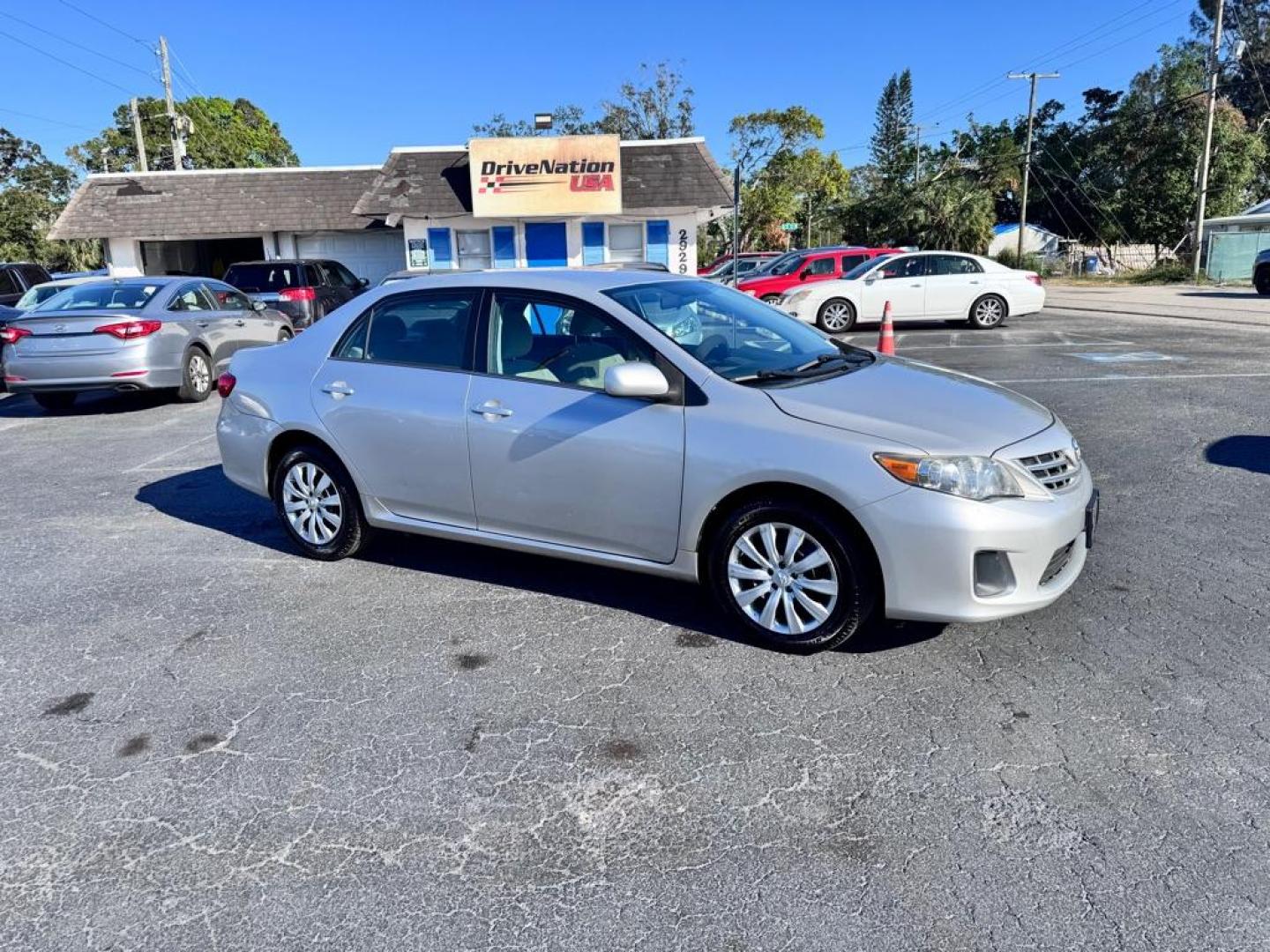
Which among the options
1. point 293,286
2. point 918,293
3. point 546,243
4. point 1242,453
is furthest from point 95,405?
point 546,243

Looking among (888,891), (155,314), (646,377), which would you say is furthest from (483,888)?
(155,314)

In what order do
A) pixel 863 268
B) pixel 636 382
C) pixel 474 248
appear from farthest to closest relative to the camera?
pixel 474 248 < pixel 863 268 < pixel 636 382

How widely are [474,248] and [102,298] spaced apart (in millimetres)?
14373

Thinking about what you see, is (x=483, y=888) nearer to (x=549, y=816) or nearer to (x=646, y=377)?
(x=549, y=816)

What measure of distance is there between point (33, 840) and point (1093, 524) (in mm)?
4216

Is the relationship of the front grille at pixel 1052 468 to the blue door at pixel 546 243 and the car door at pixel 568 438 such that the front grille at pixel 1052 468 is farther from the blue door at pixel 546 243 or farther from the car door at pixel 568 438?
the blue door at pixel 546 243

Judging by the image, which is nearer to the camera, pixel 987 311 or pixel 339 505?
pixel 339 505

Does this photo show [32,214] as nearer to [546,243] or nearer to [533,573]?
[546,243]

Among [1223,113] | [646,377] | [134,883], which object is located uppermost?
[1223,113]

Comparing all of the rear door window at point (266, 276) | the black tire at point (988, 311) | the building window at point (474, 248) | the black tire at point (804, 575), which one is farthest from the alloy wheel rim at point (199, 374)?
the building window at point (474, 248)

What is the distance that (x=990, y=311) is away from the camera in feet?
56.7

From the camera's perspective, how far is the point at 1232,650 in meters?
3.88

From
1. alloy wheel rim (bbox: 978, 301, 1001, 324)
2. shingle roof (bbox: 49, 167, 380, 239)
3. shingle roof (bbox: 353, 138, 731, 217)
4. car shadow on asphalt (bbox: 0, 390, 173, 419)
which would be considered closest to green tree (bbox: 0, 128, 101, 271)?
shingle roof (bbox: 49, 167, 380, 239)

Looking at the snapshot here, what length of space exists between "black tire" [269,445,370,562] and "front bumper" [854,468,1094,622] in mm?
2868
